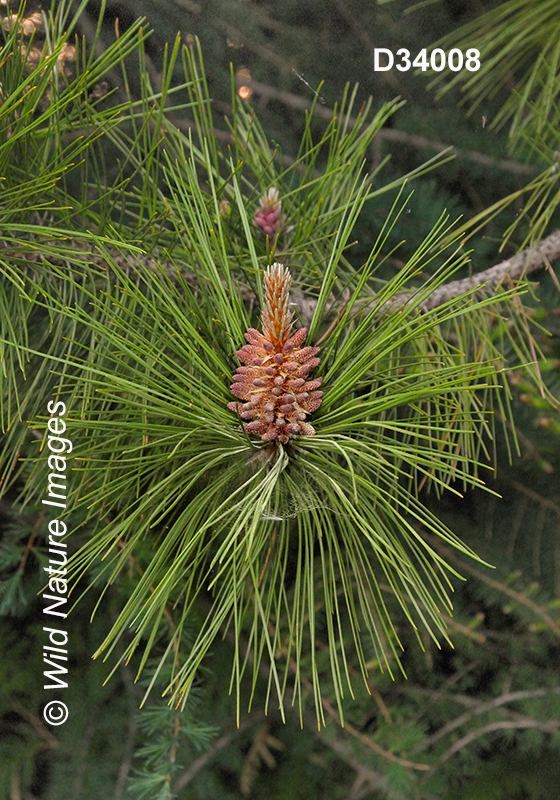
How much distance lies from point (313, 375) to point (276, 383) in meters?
0.03

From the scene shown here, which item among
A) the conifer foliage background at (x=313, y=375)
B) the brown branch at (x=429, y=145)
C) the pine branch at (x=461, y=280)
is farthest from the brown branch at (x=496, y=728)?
the brown branch at (x=429, y=145)

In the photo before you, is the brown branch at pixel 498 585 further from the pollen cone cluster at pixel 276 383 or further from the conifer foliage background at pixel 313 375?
the pollen cone cluster at pixel 276 383

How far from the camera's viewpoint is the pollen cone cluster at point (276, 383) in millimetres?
230

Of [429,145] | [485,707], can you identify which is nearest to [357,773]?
[485,707]

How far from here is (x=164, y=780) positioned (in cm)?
34

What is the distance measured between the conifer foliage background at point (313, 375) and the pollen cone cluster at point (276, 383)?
0.04 ft

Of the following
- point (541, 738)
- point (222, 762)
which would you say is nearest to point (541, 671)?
point (541, 738)

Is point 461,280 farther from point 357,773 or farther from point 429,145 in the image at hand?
point 357,773

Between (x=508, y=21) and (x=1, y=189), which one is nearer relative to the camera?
(x=1, y=189)

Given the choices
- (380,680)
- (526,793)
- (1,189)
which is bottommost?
(526,793)

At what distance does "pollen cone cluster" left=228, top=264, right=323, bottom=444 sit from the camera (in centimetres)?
23

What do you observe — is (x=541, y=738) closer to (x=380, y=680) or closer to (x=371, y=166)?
(x=380, y=680)

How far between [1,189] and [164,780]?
332mm

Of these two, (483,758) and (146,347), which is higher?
(146,347)
